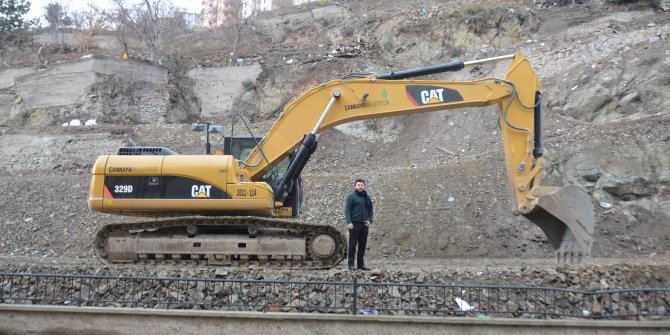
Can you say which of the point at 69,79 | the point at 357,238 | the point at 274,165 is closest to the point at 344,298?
the point at 357,238

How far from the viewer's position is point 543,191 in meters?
8.11

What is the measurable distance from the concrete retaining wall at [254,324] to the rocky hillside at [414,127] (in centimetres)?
552

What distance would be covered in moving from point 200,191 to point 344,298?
310 centimetres

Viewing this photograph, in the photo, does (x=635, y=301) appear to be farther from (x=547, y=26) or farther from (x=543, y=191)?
(x=547, y=26)

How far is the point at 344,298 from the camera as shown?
6.57 metres

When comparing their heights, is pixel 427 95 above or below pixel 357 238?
above

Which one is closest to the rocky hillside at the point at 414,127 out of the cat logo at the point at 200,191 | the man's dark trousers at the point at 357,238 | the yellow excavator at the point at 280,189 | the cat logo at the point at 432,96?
the man's dark trousers at the point at 357,238

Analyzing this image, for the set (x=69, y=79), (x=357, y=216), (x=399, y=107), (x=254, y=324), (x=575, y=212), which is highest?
(x=69, y=79)

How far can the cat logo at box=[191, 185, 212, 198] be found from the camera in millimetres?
8377

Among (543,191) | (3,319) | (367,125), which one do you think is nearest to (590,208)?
(543,191)

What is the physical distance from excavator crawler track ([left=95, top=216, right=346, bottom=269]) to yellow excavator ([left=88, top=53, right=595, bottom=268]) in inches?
0.6

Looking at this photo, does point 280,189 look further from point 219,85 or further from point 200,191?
point 219,85

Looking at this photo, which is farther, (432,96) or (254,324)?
(432,96)

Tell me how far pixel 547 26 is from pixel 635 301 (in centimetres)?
1958
